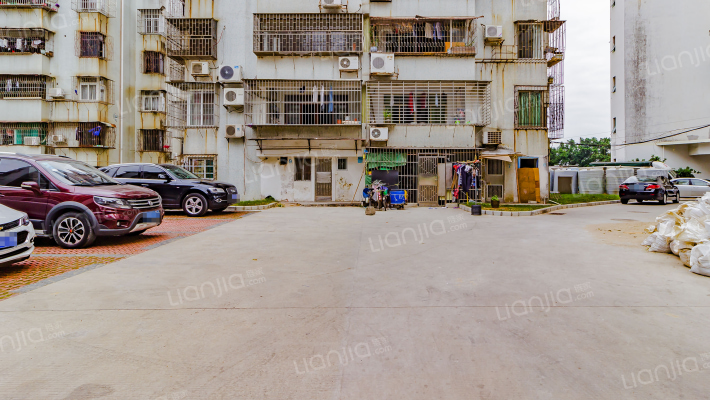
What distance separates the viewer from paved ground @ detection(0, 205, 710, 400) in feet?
8.61

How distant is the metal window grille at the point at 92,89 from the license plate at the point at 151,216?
1719 centimetres

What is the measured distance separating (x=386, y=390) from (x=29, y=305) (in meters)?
4.03

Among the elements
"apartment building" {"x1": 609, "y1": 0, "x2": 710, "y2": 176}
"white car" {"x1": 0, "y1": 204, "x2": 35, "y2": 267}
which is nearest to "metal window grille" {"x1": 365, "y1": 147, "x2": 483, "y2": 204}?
"white car" {"x1": 0, "y1": 204, "x2": 35, "y2": 267}

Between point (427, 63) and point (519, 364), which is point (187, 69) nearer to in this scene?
point (427, 63)

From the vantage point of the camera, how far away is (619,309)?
409 cm

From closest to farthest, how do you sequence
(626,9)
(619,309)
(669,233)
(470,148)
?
(619,309)
(669,233)
(470,148)
(626,9)

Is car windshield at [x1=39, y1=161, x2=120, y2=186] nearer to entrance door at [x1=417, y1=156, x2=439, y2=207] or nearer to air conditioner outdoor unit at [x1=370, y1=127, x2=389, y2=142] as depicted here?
air conditioner outdoor unit at [x1=370, y1=127, x2=389, y2=142]

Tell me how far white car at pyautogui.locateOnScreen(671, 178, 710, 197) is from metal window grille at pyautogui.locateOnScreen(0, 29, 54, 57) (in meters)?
36.4

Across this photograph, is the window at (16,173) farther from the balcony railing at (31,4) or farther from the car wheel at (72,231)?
the balcony railing at (31,4)

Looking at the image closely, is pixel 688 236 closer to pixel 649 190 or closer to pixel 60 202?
pixel 60 202

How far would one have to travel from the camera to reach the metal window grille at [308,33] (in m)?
18.1

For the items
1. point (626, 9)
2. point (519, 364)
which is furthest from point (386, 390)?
point (626, 9)

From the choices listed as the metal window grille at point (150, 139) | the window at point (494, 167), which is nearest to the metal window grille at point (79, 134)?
the metal window grille at point (150, 139)

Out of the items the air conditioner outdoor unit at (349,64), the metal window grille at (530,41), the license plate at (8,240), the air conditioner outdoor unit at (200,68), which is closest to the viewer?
the license plate at (8,240)
